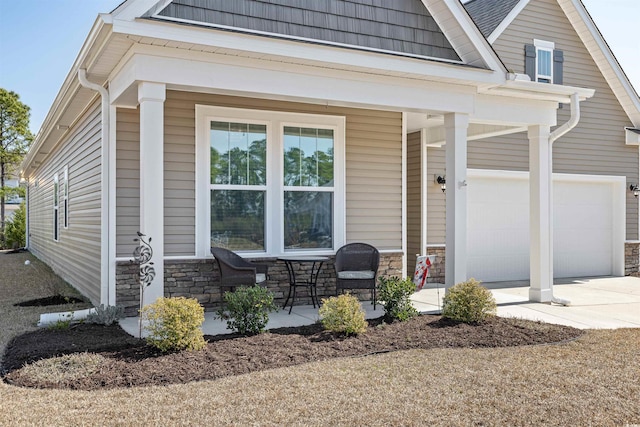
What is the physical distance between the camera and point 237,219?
7941 millimetres

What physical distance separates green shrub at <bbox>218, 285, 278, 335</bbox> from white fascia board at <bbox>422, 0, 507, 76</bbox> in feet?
13.6

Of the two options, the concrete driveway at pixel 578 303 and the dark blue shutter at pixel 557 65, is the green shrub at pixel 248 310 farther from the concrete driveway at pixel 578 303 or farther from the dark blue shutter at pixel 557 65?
the dark blue shutter at pixel 557 65

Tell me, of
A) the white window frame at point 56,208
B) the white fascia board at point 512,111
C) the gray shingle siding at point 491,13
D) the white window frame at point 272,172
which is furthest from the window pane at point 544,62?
the white window frame at point 56,208

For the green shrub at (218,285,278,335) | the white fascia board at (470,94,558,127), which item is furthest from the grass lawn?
the white fascia board at (470,94,558,127)

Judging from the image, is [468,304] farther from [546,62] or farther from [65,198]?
[65,198]

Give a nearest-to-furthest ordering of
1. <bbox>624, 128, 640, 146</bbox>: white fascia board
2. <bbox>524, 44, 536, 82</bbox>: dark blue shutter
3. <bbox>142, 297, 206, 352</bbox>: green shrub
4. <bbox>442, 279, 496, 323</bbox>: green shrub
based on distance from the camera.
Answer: <bbox>142, 297, 206, 352</bbox>: green shrub, <bbox>442, 279, 496, 323</bbox>: green shrub, <bbox>524, 44, 536, 82</bbox>: dark blue shutter, <bbox>624, 128, 640, 146</bbox>: white fascia board

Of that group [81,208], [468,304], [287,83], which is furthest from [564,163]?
[81,208]

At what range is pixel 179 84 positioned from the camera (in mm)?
6078

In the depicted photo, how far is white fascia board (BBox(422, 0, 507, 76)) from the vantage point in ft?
24.2

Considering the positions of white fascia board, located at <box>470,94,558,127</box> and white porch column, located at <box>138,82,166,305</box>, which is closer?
white porch column, located at <box>138,82,166,305</box>

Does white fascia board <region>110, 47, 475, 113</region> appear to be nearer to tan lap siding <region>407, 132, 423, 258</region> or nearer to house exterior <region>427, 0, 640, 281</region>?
tan lap siding <region>407, 132, 423, 258</region>

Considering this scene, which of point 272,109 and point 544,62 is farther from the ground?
point 544,62

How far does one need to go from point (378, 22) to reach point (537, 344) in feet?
13.8

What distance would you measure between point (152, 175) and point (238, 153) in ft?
6.89
